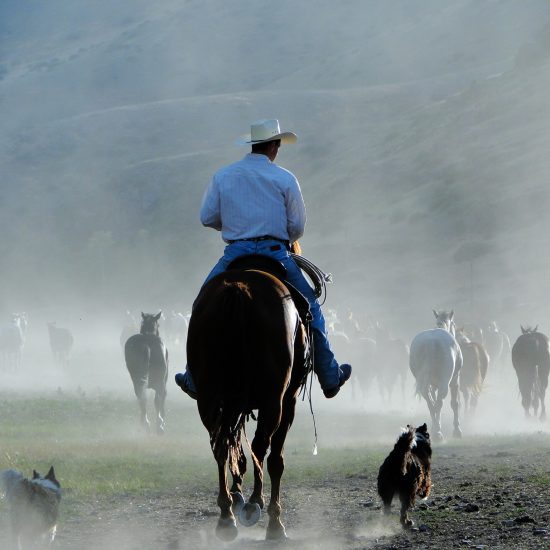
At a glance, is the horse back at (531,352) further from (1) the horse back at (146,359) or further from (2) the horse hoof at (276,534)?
(2) the horse hoof at (276,534)

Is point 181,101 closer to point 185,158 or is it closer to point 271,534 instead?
point 185,158

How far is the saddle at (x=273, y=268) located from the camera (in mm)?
10789

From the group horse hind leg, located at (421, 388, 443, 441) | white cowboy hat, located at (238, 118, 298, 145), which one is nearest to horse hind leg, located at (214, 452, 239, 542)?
white cowboy hat, located at (238, 118, 298, 145)

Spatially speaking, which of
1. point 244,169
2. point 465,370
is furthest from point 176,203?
point 244,169

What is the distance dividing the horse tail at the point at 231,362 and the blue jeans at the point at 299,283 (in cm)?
72

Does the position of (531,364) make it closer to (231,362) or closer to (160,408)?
(160,408)

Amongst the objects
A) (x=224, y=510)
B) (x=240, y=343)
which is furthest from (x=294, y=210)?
(x=224, y=510)

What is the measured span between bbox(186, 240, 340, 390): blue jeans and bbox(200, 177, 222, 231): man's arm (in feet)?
0.92

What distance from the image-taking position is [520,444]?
837 inches


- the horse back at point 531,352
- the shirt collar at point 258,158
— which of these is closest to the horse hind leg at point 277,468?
the shirt collar at point 258,158

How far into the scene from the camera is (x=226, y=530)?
9969mm

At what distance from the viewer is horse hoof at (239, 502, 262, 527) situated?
10.1 metres

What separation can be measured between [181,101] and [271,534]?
16658 centimetres

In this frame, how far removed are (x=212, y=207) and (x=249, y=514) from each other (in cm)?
274
